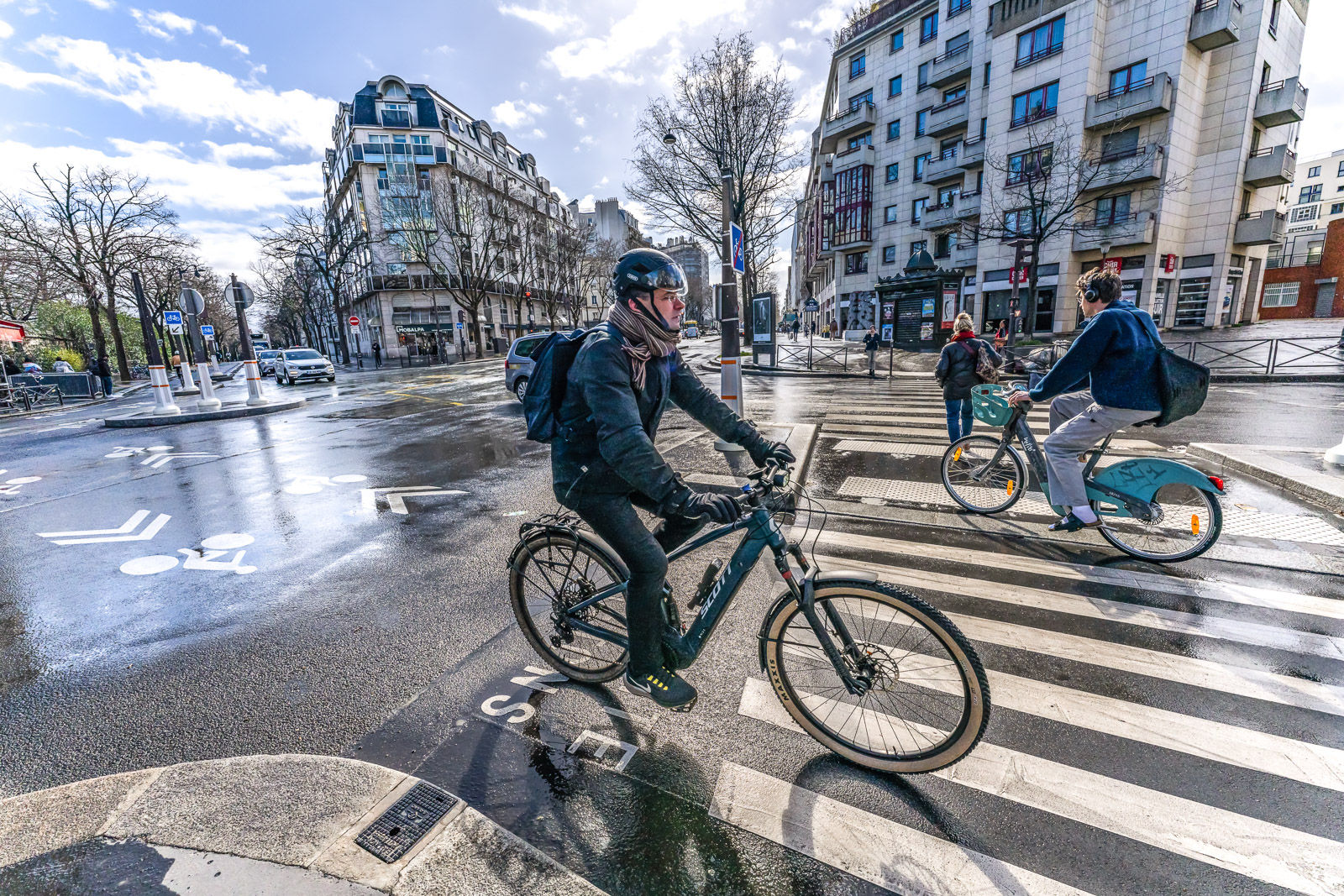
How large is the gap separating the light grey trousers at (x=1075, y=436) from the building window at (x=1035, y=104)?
34.6 meters

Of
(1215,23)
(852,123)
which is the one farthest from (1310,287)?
(852,123)

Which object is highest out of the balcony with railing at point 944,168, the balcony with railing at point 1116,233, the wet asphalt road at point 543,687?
the balcony with railing at point 944,168

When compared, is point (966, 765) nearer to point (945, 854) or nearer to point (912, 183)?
point (945, 854)

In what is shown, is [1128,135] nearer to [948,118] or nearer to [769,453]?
[948,118]

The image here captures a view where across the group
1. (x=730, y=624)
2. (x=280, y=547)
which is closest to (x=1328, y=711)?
(x=730, y=624)

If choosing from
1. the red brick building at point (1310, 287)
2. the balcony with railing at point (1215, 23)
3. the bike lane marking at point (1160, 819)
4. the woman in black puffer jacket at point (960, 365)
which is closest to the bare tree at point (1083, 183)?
the balcony with railing at point (1215, 23)

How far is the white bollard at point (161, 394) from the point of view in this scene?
14.2 m

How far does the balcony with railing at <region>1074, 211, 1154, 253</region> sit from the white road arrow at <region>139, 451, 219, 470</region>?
1420 inches

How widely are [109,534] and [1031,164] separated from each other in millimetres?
31707

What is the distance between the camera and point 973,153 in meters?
34.3

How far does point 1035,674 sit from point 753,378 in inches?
708

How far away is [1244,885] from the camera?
70.9 inches

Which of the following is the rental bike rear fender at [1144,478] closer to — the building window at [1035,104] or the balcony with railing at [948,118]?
the building window at [1035,104]

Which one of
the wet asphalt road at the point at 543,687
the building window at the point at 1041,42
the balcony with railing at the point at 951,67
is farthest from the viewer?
the balcony with railing at the point at 951,67
